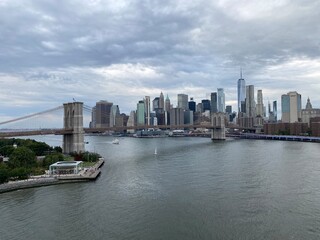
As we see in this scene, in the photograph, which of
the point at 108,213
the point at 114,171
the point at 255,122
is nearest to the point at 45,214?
the point at 108,213

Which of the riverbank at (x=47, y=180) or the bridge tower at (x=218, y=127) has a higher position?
the bridge tower at (x=218, y=127)

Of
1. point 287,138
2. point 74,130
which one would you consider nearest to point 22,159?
point 74,130

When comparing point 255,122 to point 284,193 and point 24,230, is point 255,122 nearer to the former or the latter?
point 284,193

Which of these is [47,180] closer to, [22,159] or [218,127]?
[22,159]

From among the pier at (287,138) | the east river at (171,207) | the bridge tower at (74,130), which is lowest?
the east river at (171,207)

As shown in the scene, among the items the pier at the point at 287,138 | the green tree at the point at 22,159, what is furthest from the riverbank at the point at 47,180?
the pier at the point at 287,138

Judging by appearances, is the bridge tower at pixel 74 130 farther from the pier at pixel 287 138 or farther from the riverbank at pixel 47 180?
the pier at pixel 287 138

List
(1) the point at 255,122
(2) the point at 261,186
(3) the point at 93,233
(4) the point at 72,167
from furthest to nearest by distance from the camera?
(1) the point at 255,122 → (4) the point at 72,167 → (2) the point at 261,186 → (3) the point at 93,233
